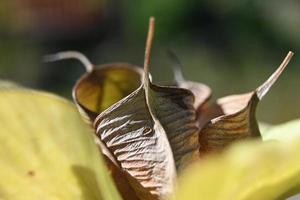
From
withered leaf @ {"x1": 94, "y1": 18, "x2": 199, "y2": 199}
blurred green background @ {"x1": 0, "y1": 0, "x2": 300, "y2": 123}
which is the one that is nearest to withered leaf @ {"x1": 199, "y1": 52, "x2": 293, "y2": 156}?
withered leaf @ {"x1": 94, "y1": 18, "x2": 199, "y2": 199}

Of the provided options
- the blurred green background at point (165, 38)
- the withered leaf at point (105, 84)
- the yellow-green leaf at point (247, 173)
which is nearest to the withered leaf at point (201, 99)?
the withered leaf at point (105, 84)

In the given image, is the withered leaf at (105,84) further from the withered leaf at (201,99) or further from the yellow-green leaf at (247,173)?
the yellow-green leaf at (247,173)

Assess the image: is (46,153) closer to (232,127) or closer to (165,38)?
(232,127)

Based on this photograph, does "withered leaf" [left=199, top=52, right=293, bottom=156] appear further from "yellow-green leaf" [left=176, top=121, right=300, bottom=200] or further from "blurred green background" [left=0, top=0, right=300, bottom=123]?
"blurred green background" [left=0, top=0, right=300, bottom=123]

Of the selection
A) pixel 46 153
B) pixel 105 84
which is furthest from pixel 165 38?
pixel 46 153

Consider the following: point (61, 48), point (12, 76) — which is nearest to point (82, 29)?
point (61, 48)

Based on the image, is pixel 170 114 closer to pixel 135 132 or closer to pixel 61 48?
pixel 135 132

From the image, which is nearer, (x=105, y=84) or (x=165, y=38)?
(x=105, y=84)
